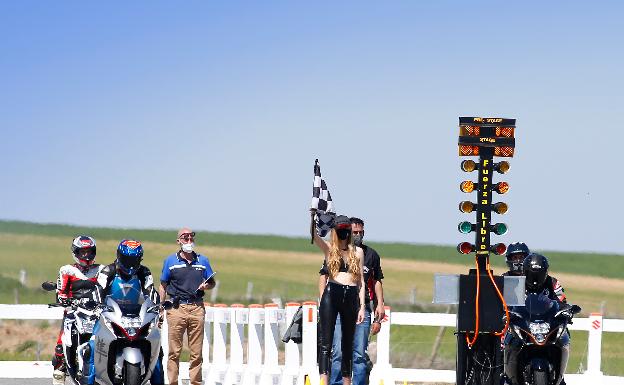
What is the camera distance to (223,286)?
285 feet

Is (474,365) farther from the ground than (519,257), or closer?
closer

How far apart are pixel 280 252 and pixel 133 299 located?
10211 cm

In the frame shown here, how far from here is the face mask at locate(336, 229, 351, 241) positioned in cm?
1584

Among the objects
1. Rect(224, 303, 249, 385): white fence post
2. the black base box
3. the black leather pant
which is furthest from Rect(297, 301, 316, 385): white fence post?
Rect(224, 303, 249, 385): white fence post

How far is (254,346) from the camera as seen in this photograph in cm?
2006

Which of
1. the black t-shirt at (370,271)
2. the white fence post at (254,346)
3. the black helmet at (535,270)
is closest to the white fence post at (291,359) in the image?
the white fence post at (254,346)

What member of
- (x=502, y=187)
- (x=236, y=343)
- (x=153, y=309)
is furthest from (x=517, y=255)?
(x=236, y=343)

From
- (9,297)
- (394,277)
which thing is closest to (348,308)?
(9,297)

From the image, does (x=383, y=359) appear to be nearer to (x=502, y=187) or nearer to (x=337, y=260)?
Result: (x=502, y=187)

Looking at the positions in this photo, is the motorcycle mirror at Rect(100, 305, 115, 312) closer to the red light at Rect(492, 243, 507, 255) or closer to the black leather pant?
the black leather pant

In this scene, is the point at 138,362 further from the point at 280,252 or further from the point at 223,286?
the point at 280,252

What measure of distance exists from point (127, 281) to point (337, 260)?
2.02 m

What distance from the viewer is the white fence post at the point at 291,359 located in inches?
728

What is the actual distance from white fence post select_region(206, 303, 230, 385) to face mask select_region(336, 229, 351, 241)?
5.21 m
